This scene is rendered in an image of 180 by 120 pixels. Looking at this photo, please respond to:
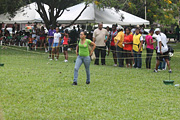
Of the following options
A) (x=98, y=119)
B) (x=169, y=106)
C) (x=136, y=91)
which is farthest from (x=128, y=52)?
(x=98, y=119)

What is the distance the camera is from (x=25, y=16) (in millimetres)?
31594

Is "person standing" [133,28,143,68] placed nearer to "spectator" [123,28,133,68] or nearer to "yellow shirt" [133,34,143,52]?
"yellow shirt" [133,34,143,52]

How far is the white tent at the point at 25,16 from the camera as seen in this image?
31.2 meters

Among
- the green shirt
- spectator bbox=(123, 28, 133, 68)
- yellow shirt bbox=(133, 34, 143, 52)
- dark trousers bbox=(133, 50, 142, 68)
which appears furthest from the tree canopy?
the green shirt

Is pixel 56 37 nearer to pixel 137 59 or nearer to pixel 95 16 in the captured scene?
pixel 137 59

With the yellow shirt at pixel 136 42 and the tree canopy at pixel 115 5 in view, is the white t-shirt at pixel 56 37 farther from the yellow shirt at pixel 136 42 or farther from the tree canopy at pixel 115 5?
the tree canopy at pixel 115 5

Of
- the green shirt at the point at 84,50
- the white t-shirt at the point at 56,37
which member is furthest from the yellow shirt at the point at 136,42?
the green shirt at the point at 84,50

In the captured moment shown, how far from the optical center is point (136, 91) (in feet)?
36.9

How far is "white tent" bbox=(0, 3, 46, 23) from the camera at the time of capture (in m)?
31.2

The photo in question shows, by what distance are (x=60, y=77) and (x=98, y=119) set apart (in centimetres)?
656

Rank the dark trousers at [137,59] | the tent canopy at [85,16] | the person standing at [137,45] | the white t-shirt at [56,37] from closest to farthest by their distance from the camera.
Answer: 1. the person standing at [137,45]
2. the dark trousers at [137,59]
3. the white t-shirt at [56,37]
4. the tent canopy at [85,16]

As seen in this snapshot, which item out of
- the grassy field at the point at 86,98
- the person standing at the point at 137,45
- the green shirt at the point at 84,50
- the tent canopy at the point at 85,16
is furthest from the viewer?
the tent canopy at the point at 85,16

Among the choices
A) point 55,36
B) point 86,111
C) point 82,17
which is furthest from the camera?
point 82,17

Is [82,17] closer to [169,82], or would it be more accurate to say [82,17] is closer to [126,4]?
[126,4]
